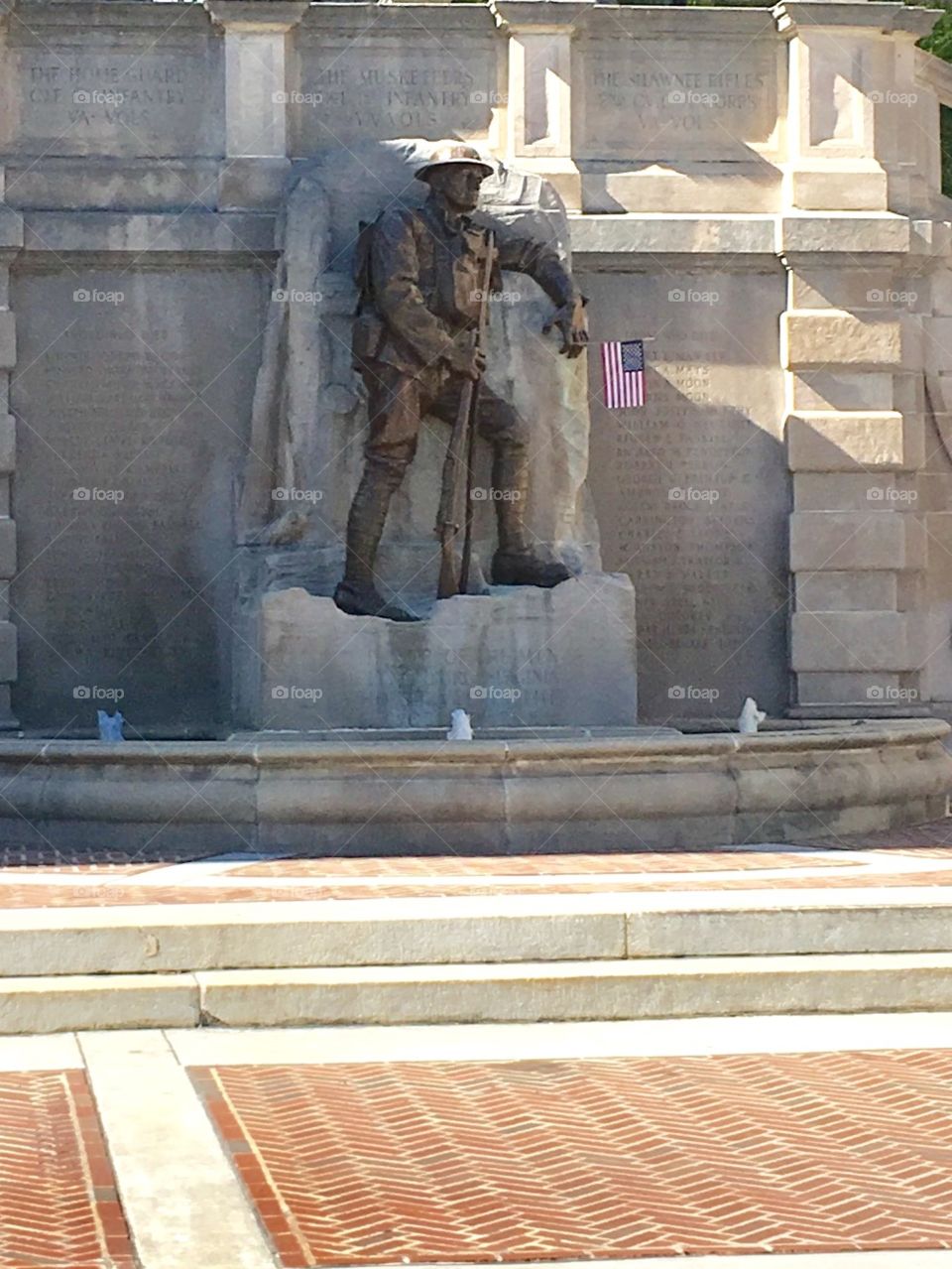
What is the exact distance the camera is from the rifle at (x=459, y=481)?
16828 mm

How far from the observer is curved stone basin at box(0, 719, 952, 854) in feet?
43.6

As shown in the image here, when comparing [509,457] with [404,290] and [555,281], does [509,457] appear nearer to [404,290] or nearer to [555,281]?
[555,281]

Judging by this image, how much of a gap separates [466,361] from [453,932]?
7.72 metres

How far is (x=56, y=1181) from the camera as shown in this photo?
7.11m

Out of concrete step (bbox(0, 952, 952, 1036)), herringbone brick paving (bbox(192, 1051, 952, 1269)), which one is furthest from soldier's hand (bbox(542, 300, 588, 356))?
herringbone brick paving (bbox(192, 1051, 952, 1269))

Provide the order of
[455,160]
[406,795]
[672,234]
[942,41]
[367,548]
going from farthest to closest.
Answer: [942,41]
[672,234]
[367,548]
[455,160]
[406,795]

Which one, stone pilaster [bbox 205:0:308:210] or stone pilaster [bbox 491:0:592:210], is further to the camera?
stone pilaster [bbox 491:0:592:210]

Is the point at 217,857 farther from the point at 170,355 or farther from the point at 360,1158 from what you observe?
the point at 170,355

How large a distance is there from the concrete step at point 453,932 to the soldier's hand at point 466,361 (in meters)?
7.11

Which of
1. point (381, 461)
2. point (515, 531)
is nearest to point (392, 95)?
point (381, 461)

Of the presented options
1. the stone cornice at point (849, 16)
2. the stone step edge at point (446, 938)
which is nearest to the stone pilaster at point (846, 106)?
the stone cornice at point (849, 16)

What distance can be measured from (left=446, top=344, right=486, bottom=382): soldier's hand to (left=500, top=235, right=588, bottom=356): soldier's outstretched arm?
830 mm

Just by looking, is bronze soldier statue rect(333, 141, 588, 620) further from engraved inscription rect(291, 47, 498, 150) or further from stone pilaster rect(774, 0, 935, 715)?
stone pilaster rect(774, 0, 935, 715)

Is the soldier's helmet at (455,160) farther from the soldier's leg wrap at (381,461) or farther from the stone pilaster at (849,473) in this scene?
the stone pilaster at (849,473)
